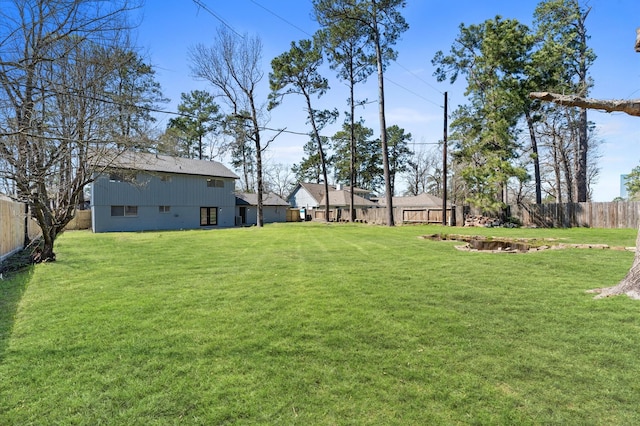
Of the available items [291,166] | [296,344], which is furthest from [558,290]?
[291,166]

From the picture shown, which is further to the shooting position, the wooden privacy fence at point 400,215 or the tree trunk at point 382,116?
the wooden privacy fence at point 400,215

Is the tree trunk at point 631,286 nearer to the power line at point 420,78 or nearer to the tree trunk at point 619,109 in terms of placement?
the tree trunk at point 619,109

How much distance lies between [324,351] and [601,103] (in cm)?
495

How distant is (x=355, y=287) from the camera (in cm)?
504

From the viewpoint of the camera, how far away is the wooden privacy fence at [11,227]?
8461 mm

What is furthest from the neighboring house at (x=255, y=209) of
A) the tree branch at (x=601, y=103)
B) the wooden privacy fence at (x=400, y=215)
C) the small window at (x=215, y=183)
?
the tree branch at (x=601, y=103)

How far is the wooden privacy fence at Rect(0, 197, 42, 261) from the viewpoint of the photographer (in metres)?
8.46

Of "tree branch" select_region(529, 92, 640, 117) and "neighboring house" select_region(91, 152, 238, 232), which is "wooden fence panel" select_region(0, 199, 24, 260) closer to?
"neighboring house" select_region(91, 152, 238, 232)

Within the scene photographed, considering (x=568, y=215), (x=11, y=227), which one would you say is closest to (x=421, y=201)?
(x=568, y=215)

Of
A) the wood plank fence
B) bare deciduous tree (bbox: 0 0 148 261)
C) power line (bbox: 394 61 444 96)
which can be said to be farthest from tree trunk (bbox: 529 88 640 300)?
power line (bbox: 394 61 444 96)

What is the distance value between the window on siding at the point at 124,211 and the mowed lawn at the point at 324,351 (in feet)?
53.1

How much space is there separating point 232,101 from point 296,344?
22.5 meters

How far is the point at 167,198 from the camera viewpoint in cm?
2227

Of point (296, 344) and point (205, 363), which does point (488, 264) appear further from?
point (205, 363)
